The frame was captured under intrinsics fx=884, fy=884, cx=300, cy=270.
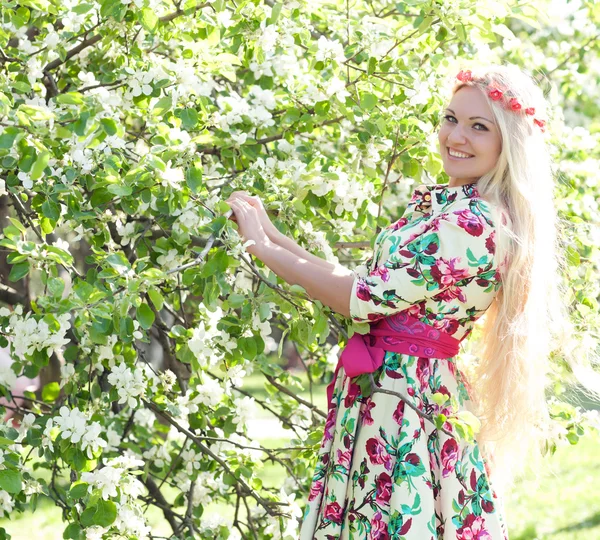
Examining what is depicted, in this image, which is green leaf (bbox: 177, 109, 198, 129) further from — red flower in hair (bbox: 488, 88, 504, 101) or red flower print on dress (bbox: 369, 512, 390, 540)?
red flower print on dress (bbox: 369, 512, 390, 540)

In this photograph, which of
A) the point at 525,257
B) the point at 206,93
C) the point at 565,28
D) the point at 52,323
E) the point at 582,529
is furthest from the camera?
the point at 582,529

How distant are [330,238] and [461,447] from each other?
66cm

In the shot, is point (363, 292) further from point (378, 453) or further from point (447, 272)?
point (378, 453)

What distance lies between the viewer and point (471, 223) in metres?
1.94

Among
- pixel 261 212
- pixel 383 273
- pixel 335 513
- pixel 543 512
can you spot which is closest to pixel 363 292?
pixel 383 273

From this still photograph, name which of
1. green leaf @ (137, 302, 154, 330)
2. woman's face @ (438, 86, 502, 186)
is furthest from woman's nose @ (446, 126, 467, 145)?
green leaf @ (137, 302, 154, 330)

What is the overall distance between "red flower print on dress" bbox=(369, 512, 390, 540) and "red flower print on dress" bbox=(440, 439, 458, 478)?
18 cm

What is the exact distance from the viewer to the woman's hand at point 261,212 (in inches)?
78.5

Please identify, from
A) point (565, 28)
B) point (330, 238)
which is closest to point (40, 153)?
point (330, 238)

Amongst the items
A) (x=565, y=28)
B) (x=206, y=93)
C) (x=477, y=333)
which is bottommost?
(x=477, y=333)

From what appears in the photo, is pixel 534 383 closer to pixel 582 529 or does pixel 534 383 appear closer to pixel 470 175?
pixel 470 175

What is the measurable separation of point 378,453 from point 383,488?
0.08 meters

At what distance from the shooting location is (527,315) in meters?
2.04

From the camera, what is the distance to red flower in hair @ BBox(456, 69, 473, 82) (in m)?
2.14
